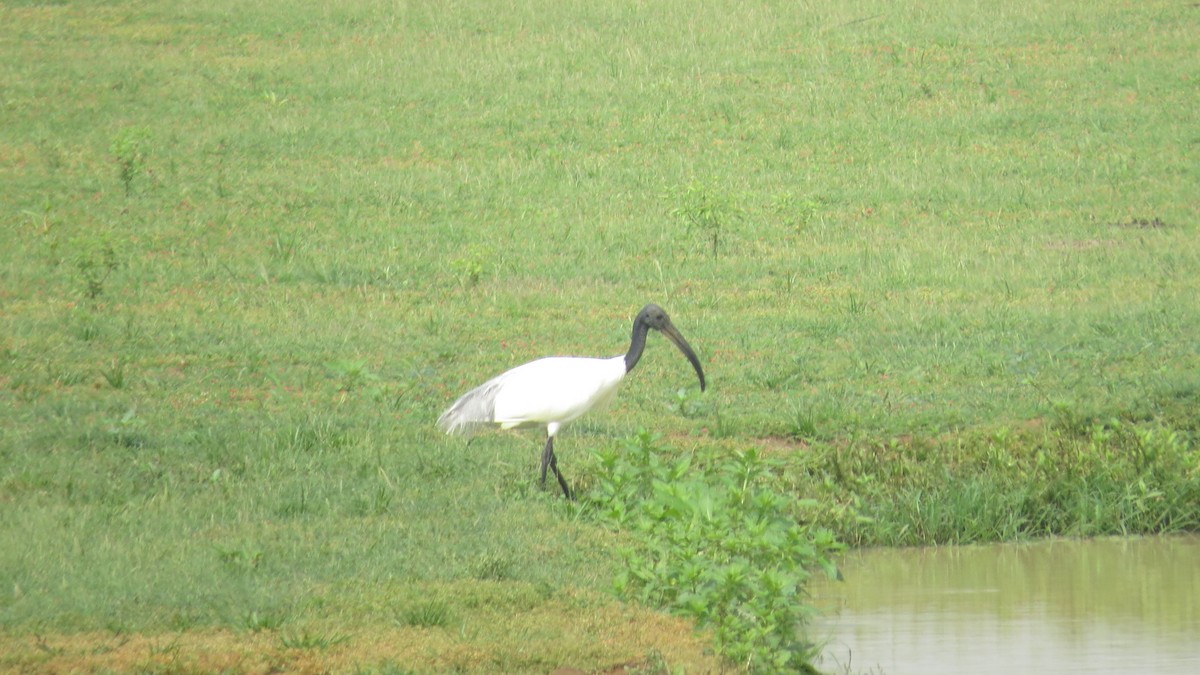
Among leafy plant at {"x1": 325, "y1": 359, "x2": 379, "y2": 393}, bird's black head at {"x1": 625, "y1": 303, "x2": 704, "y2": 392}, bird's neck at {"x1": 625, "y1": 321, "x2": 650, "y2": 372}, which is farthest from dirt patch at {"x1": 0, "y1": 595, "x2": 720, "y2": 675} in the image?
leafy plant at {"x1": 325, "y1": 359, "x2": 379, "y2": 393}

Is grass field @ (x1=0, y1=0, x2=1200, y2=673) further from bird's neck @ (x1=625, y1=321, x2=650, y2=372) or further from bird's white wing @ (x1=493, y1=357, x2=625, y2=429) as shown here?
bird's neck @ (x1=625, y1=321, x2=650, y2=372)

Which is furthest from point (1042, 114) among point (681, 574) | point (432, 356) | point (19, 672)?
point (19, 672)

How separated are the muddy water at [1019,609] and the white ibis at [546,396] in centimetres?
168

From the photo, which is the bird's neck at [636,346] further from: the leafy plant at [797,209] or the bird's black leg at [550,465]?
the leafy plant at [797,209]

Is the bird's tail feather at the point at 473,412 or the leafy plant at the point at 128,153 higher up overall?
the leafy plant at the point at 128,153

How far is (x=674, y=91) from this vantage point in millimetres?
21453

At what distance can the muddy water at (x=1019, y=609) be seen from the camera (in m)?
7.32

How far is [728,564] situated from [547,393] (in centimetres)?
247

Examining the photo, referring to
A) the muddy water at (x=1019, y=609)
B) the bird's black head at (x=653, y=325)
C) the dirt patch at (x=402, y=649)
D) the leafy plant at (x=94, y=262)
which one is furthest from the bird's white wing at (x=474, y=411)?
the leafy plant at (x=94, y=262)

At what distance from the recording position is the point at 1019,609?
8258 millimetres

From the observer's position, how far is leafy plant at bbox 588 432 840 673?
21.2ft

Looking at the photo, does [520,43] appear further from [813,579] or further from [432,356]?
[813,579]

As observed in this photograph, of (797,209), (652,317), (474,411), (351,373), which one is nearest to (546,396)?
(474,411)

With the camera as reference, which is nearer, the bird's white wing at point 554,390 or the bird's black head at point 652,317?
the bird's white wing at point 554,390
